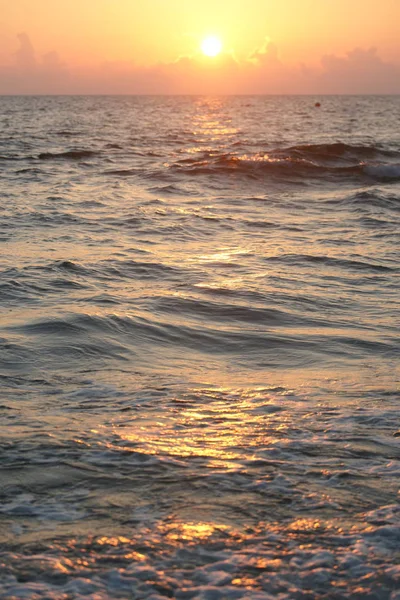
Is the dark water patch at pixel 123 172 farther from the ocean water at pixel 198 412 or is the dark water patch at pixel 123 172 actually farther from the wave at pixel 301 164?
the ocean water at pixel 198 412

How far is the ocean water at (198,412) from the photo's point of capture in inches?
122

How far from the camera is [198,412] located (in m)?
4.70

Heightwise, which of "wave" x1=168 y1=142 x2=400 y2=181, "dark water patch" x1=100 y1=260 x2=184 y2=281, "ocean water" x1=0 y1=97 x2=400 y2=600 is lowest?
"ocean water" x1=0 y1=97 x2=400 y2=600

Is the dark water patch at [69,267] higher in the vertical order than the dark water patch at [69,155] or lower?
lower

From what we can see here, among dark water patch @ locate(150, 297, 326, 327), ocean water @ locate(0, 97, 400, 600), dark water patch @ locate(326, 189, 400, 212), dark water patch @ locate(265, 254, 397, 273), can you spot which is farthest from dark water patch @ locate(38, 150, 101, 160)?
dark water patch @ locate(150, 297, 326, 327)

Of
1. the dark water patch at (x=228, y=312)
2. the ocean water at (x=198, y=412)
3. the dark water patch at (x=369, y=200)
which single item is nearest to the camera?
the ocean water at (x=198, y=412)

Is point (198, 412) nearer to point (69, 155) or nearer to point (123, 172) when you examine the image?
point (123, 172)

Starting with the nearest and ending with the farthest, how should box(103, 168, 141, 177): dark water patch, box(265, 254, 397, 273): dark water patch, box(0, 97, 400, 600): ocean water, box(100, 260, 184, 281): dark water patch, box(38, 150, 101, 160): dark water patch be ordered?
1. box(0, 97, 400, 600): ocean water
2. box(100, 260, 184, 281): dark water patch
3. box(265, 254, 397, 273): dark water patch
4. box(103, 168, 141, 177): dark water patch
5. box(38, 150, 101, 160): dark water patch

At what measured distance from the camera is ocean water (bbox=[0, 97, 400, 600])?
310 centimetres

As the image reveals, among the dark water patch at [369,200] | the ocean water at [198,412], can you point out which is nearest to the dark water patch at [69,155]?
the dark water patch at [369,200]

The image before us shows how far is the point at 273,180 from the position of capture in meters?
20.6

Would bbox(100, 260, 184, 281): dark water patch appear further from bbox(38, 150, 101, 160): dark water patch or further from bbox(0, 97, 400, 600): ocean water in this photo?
bbox(38, 150, 101, 160): dark water patch

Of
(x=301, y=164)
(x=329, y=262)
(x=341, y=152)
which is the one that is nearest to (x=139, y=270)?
(x=329, y=262)

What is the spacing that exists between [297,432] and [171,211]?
35.2 ft
